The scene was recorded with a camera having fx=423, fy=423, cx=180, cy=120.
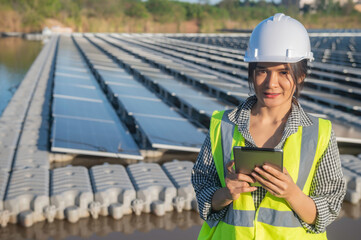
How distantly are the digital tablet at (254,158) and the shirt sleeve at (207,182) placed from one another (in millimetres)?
306

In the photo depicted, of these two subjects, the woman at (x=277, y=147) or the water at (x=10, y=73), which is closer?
the woman at (x=277, y=147)

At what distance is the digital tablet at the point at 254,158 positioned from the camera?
1.72 meters

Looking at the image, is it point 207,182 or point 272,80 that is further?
point 207,182

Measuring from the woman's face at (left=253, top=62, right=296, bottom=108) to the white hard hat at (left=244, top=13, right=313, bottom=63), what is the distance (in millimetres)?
43

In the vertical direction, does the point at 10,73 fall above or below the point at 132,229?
above

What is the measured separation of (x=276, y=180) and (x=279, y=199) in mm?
268

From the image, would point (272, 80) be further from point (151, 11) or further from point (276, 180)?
point (151, 11)

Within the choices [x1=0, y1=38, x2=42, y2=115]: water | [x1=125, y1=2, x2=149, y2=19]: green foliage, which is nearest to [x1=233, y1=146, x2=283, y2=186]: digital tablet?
[x1=0, y1=38, x2=42, y2=115]: water

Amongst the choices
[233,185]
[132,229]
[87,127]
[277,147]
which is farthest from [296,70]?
[87,127]

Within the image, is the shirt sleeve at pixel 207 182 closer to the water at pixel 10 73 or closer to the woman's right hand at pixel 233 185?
the woman's right hand at pixel 233 185

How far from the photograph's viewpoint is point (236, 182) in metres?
1.86

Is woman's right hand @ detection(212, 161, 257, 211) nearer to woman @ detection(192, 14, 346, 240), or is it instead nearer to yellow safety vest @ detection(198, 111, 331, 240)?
woman @ detection(192, 14, 346, 240)

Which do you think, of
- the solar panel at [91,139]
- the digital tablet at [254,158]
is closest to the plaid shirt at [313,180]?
the digital tablet at [254,158]

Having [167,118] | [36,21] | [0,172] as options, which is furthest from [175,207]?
[36,21]
